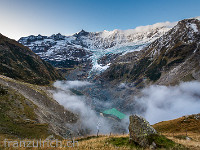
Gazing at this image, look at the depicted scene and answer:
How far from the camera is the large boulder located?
13655mm

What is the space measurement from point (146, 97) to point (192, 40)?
9499 cm

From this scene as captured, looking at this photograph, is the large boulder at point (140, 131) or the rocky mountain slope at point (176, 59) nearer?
the large boulder at point (140, 131)

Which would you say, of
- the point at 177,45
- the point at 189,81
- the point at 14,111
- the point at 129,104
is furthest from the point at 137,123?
the point at 177,45

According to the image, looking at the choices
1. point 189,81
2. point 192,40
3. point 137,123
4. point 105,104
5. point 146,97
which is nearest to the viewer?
point 137,123

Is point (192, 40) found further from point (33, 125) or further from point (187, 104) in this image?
point (33, 125)

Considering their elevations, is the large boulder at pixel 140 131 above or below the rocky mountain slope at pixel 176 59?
below

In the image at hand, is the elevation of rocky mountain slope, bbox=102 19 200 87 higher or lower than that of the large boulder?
higher

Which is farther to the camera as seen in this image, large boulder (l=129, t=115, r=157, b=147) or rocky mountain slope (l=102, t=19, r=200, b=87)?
rocky mountain slope (l=102, t=19, r=200, b=87)

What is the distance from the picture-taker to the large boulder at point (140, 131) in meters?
13.7

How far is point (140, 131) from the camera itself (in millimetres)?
14453

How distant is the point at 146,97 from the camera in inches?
5886

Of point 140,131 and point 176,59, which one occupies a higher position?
point 176,59

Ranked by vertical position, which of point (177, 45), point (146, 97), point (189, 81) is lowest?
point (146, 97)

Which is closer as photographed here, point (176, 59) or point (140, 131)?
point (140, 131)
